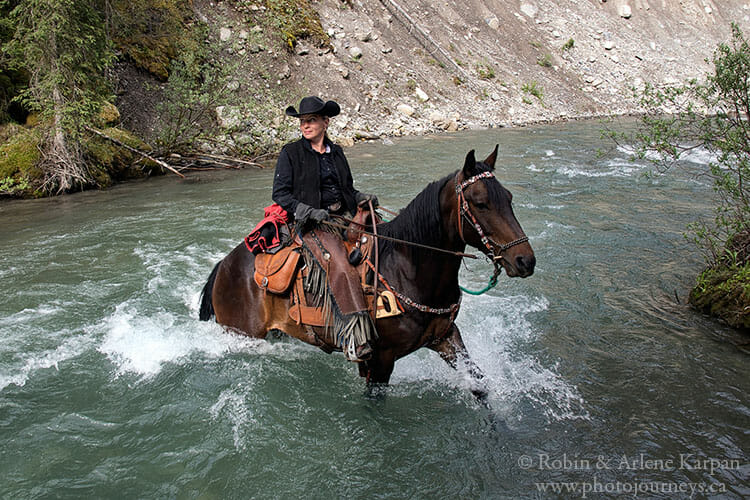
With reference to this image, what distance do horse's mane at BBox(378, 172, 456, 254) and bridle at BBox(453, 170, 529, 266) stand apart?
0.65ft

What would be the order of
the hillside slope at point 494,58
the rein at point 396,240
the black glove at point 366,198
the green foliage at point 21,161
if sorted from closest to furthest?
the rein at point 396,240 < the black glove at point 366,198 < the green foliage at point 21,161 < the hillside slope at point 494,58

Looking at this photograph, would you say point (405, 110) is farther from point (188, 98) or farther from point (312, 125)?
point (312, 125)

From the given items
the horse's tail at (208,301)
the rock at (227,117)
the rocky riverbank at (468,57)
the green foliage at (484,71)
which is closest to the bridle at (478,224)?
the horse's tail at (208,301)

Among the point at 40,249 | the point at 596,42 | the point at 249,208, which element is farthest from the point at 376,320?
the point at 596,42

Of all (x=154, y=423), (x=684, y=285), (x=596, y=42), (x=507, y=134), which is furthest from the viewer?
(x=596, y=42)

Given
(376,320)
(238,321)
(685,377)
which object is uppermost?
(376,320)

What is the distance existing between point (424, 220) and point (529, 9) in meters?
42.7

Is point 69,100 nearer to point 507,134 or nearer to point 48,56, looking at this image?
point 48,56

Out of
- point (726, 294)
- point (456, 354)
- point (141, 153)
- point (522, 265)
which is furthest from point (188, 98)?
point (726, 294)

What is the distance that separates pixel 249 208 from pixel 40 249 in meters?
4.21

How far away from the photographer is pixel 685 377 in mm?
4809

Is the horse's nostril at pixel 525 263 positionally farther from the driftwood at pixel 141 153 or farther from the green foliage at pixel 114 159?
the driftwood at pixel 141 153

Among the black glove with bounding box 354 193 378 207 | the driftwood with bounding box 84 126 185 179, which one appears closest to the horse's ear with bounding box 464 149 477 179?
the black glove with bounding box 354 193 378 207

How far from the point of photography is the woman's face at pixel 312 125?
4.10 meters
